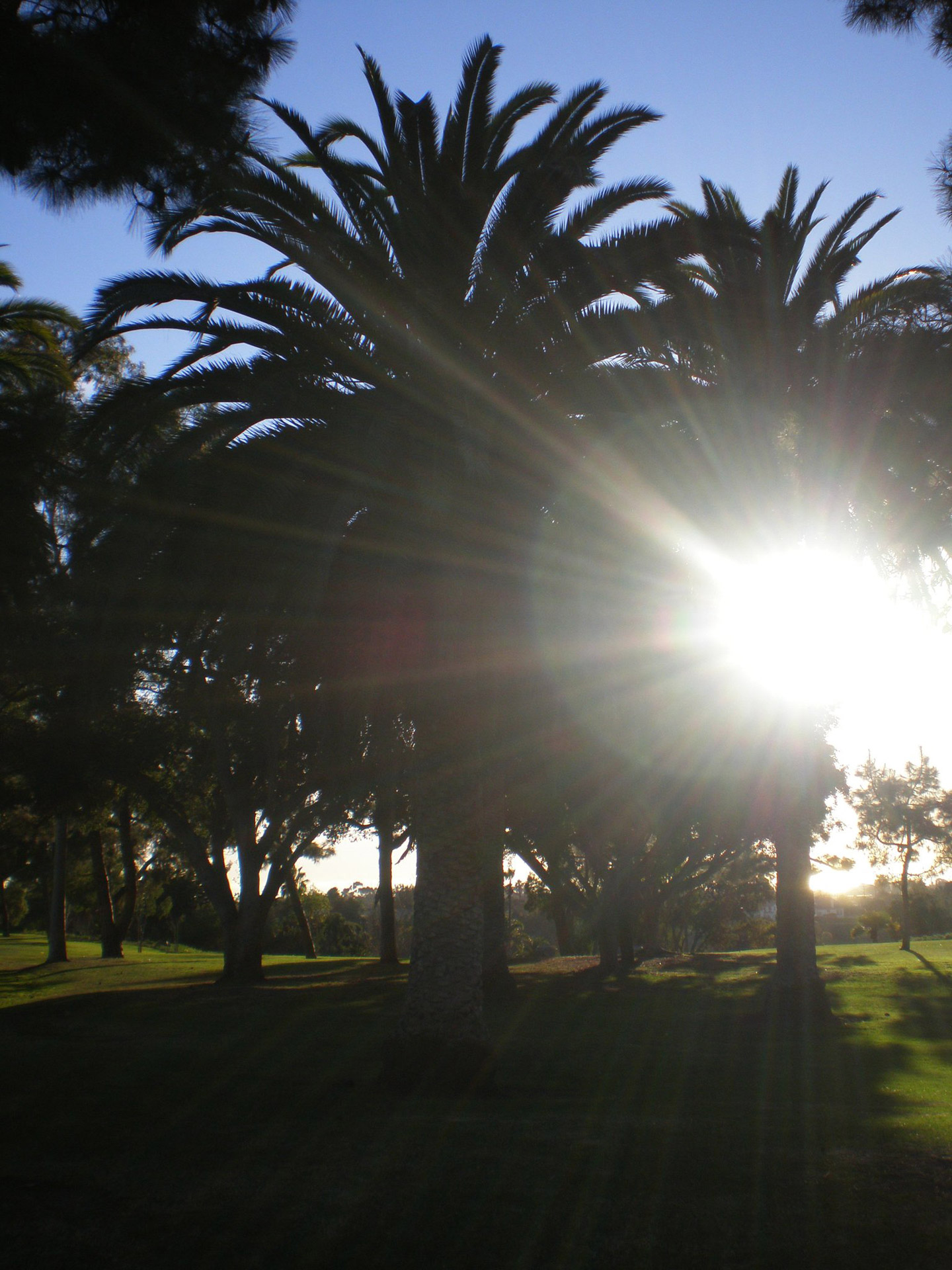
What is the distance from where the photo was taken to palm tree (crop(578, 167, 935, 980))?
44.1 feet

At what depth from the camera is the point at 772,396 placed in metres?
16.1

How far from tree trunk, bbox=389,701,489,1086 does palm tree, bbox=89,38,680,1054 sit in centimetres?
3

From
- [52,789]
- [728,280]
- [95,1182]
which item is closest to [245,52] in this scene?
[95,1182]

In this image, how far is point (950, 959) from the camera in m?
28.4

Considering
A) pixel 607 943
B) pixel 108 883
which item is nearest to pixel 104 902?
pixel 108 883

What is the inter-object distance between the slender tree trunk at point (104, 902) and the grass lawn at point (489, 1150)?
19984mm

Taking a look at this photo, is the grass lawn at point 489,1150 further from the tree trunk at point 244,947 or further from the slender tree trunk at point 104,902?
the slender tree trunk at point 104,902

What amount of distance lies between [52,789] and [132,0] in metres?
15.7

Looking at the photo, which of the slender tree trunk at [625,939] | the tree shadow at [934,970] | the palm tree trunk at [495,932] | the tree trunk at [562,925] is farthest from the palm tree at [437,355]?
the tree trunk at [562,925]

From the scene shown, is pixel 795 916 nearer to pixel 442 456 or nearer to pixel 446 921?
pixel 446 921

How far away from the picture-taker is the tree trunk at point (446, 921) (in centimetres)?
953

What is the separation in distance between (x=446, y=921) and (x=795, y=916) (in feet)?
30.1

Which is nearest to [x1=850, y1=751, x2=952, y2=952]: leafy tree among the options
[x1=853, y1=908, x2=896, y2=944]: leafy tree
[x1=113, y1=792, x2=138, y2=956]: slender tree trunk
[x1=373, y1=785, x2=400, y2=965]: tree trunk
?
[x1=853, y1=908, x2=896, y2=944]: leafy tree

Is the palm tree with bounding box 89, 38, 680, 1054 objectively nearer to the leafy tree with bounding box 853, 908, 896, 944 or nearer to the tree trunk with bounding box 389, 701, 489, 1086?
the tree trunk with bounding box 389, 701, 489, 1086
